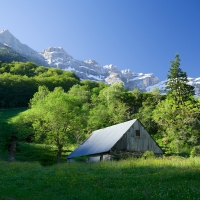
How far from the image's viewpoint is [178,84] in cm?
7488

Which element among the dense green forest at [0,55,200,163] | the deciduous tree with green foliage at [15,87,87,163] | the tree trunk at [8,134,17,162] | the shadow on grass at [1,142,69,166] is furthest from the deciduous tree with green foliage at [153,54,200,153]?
the tree trunk at [8,134,17,162]

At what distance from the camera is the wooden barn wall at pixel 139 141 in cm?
3744

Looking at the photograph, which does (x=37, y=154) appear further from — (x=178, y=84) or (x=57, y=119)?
(x=178, y=84)

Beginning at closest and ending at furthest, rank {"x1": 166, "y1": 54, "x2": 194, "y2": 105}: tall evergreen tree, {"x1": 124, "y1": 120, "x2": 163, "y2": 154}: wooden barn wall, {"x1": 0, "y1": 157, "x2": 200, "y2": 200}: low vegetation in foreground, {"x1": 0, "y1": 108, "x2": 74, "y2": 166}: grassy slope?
1. {"x1": 0, "y1": 157, "x2": 200, "y2": 200}: low vegetation in foreground
2. {"x1": 124, "y1": 120, "x2": 163, "y2": 154}: wooden barn wall
3. {"x1": 0, "y1": 108, "x2": 74, "y2": 166}: grassy slope
4. {"x1": 166, "y1": 54, "x2": 194, "y2": 105}: tall evergreen tree

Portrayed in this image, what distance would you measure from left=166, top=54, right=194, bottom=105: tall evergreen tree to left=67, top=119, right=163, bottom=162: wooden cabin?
32744 mm

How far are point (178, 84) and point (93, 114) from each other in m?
24.3

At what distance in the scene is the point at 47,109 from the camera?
4578 centimetres

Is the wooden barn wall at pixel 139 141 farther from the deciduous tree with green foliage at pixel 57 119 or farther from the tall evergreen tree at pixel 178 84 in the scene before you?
the tall evergreen tree at pixel 178 84

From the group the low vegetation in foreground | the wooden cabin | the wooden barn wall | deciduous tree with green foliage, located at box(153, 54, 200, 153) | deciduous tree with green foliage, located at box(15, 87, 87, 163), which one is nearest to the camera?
the low vegetation in foreground

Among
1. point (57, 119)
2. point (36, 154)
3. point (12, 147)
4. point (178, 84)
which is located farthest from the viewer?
point (178, 84)

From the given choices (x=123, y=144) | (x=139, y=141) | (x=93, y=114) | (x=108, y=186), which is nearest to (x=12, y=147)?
(x=123, y=144)

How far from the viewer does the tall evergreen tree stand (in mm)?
71738

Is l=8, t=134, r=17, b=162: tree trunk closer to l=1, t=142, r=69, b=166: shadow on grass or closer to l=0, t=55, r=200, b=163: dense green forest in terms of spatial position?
l=0, t=55, r=200, b=163: dense green forest

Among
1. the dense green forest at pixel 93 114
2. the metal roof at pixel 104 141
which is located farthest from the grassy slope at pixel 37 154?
the metal roof at pixel 104 141
